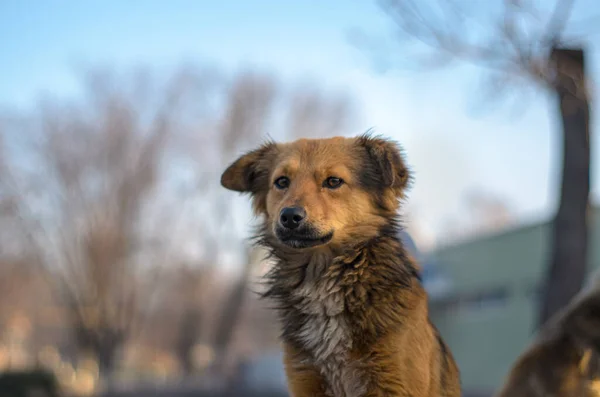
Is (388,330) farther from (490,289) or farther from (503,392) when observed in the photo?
(490,289)

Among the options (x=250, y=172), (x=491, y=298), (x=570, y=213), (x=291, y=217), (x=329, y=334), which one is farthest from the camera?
(x=491, y=298)

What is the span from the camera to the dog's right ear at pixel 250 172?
4566 mm

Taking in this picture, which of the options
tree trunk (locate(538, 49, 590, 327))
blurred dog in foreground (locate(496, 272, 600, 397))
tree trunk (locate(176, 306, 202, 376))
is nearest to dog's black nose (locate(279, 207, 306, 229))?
blurred dog in foreground (locate(496, 272, 600, 397))

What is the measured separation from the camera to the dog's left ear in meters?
4.15

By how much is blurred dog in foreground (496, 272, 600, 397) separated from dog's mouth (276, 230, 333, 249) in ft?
4.19

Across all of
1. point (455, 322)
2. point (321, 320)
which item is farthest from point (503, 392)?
point (455, 322)

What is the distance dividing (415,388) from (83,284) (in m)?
38.1

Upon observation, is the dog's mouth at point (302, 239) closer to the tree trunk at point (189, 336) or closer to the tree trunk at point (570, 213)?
the tree trunk at point (570, 213)

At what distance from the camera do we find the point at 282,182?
14.6 feet

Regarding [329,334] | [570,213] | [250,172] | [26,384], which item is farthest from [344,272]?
[26,384]

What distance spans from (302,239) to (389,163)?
0.67m

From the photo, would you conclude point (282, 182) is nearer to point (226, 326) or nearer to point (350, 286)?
point (350, 286)

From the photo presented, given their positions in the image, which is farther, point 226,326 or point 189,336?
point 189,336

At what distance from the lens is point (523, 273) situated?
27734mm
